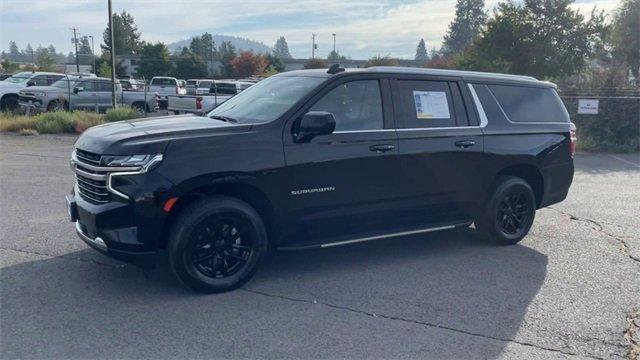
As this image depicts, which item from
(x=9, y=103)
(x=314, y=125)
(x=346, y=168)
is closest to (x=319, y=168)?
(x=346, y=168)

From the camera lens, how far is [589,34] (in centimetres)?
3011

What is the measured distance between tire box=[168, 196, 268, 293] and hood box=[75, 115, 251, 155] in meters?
0.56

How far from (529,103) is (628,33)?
39.6 metres

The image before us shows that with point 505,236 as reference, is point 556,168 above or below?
above

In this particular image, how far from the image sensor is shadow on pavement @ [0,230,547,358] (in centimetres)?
421

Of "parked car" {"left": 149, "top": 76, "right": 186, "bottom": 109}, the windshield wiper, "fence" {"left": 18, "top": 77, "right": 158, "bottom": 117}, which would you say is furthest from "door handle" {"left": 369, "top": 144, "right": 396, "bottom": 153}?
"parked car" {"left": 149, "top": 76, "right": 186, "bottom": 109}

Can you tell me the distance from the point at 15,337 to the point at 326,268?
9.06 feet

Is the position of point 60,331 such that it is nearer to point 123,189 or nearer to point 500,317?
point 123,189

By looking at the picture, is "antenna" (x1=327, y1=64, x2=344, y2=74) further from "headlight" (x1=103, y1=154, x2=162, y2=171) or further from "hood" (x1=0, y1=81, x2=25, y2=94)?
"hood" (x1=0, y1=81, x2=25, y2=94)

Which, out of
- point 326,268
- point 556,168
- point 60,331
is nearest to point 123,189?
point 60,331

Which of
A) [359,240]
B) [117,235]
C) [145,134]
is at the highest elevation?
[145,134]

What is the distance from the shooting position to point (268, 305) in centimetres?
495

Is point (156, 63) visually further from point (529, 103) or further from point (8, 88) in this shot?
point (529, 103)

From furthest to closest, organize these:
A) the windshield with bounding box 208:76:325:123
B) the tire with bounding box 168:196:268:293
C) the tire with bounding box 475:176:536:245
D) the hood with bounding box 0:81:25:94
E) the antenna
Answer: the hood with bounding box 0:81:25:94, the tire with bounding box 475:176:536:245, the antenna, the windshield with bounding box 208:76:325:123, the tire with bounding box 168:196:268:293
